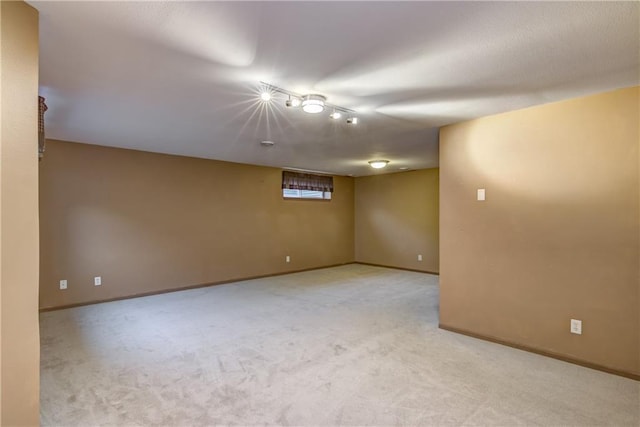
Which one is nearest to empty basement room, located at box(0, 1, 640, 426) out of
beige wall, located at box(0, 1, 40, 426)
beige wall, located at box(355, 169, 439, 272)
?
beige wall, located at box(0, 1, 40, 426)

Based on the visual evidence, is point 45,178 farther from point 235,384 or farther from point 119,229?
point 235,384

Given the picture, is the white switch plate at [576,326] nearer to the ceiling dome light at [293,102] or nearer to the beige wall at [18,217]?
the ceiling dome light at [293,102]

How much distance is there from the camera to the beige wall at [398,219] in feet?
23.5

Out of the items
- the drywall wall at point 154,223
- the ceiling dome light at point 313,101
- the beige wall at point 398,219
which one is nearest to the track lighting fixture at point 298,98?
the ceiling dome light at point 313,101

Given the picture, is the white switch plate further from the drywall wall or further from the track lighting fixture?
the drywall wall

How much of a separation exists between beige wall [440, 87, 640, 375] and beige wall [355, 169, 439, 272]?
11.6 ft

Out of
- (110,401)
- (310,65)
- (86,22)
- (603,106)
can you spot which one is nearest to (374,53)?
(310,65)

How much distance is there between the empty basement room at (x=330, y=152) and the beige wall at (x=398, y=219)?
2.22m

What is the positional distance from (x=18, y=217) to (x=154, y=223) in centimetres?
387

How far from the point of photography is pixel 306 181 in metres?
7.48

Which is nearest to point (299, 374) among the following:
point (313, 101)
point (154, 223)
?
point (313, 101)

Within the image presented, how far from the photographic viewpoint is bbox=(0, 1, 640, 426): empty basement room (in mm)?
1707

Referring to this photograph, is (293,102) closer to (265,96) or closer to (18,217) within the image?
(265,96)

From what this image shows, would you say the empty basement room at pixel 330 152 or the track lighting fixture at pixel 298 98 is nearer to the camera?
the empty basement room at pixel 330 152
